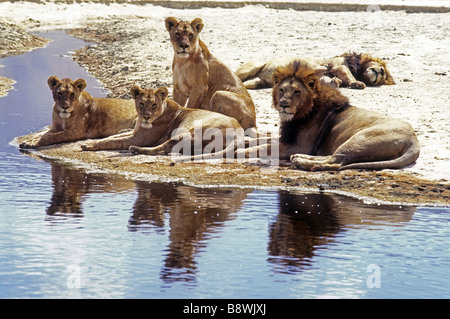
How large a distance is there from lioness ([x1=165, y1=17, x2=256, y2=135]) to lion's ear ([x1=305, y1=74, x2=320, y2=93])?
1360 mm

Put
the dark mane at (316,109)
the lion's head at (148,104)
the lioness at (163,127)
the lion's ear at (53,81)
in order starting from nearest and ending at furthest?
the dark mane at (316,109), the lioness at (163,127), the lion's head at (148,104), the lion's ear at (53,81)

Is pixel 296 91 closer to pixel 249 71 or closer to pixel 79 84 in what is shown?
pixel 79 84

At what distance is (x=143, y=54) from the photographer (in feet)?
67.7

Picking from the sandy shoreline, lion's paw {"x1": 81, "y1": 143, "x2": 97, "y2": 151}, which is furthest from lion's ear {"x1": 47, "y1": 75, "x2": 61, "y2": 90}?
lion's paw {"x1": 81, "y1": 143, "x2": 97, "y2": 151}

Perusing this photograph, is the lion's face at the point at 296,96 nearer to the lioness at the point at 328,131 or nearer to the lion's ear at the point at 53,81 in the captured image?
the lioness at the point at 328,131

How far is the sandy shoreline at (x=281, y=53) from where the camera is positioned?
9898mm

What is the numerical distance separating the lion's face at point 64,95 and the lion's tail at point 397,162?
379 centimetres

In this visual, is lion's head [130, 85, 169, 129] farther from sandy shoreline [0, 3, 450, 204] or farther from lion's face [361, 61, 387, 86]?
lion's face [361, 61, 387, 86]

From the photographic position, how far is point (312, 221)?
8.13 meters

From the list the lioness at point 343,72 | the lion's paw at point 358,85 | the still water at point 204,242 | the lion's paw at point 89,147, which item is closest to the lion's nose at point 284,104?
the still water at point 204,242

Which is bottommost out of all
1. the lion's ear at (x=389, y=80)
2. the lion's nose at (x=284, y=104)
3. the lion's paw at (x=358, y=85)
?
the lion's paw at (x=358, y=85)

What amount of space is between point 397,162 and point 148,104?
3226 mm

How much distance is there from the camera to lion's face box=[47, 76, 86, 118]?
39.0ft
